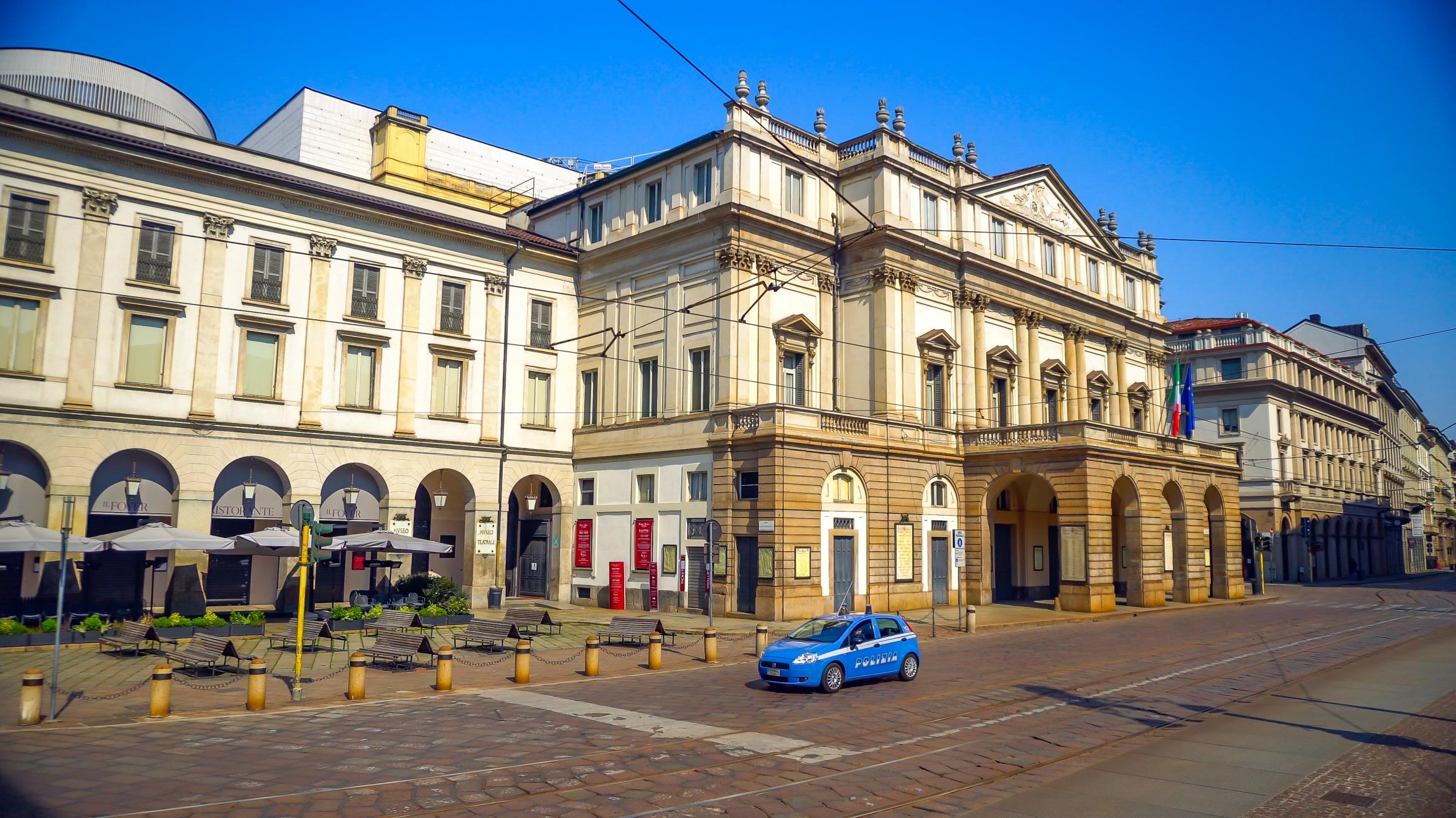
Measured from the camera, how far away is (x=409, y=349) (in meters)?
37.3

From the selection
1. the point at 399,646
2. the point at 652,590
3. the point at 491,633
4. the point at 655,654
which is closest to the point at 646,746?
the point at 655,654

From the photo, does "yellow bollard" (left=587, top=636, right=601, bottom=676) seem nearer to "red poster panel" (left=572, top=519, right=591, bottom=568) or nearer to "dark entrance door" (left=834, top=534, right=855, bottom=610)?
"dark entrance door" (left=834, top=534, right=855, bottom=610)

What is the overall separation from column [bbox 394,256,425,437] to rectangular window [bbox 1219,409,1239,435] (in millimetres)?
61483

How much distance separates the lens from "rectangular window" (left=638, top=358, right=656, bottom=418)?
39.8 m

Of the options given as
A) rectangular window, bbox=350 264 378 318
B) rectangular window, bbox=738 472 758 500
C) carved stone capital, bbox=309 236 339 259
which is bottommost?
rectangular window, bbox=738 472 758 500

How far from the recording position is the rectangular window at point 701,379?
37.4 meters

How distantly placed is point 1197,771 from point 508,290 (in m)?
33.7

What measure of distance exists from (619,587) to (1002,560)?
17252 mm

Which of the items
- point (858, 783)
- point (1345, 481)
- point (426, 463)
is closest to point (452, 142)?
point (426, 463)

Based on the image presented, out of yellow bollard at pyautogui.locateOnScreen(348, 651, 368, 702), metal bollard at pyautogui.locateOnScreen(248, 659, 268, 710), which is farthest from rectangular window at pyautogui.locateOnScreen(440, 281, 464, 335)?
metal bollard at pyautogui.locateOnScreen(248, 659, 268, 710)

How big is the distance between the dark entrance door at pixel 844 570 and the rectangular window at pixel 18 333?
26.5 m

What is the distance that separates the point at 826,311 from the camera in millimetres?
40344

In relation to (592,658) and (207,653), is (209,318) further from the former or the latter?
(592,658)

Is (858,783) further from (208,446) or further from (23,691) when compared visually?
(208,446)
